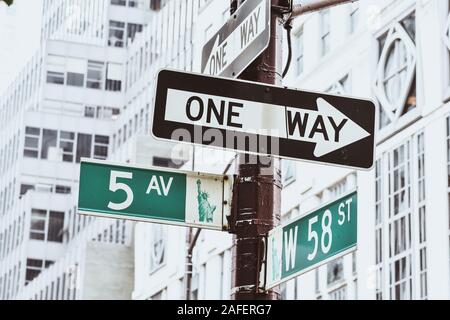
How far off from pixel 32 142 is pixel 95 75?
6964mm

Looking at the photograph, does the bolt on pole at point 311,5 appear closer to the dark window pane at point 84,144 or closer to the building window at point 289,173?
the building window at point 289,173

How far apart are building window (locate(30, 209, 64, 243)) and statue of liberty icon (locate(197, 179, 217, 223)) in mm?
71012

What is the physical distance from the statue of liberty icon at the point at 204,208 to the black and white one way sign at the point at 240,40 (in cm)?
84

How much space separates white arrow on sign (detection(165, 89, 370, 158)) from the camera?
305 inches

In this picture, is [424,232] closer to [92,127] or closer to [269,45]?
[269,45]

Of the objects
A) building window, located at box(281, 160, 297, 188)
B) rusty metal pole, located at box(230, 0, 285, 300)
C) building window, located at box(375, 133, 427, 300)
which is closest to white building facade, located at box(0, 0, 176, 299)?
building window, located at box(281, 160, 297, 188)

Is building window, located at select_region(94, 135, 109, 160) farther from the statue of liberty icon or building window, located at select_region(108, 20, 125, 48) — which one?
the statue of liberty icon

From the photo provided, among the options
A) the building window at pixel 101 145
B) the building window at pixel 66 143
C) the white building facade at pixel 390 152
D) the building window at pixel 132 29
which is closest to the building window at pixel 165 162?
the building window at pixel 101 145

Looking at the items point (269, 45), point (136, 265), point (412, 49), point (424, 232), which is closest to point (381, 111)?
point (412, 49)

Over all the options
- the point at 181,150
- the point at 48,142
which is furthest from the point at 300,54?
the point at 48,142

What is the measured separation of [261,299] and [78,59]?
257ft

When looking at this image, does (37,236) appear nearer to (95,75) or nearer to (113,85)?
(113,85)

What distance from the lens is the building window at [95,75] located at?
85125mm

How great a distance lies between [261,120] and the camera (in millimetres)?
7793
